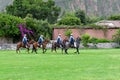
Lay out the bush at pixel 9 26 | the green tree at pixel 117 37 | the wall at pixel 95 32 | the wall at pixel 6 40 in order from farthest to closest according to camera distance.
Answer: the wall at pixel 95 32 < the wall at pixel 6 40 < the green tree at pixel 117 37 < the bush at pixel 9 26

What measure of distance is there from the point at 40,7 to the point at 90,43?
1497 inches

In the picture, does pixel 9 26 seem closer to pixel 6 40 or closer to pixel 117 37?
pixel 6 40

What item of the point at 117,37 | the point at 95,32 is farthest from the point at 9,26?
the point at 117,37

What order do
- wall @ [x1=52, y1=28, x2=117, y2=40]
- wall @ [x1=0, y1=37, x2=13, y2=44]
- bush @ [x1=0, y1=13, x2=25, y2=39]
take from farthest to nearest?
wall @ [x1=52, y1=28, x2=117, y2=40] < wall @ [x1=0, y1=37, x2=13, y2=44] < bush @ [x1=0, y1=13, x2=25, y2=39]

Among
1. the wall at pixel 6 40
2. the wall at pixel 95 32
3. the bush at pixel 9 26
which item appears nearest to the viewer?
the bush at pixel 9 26

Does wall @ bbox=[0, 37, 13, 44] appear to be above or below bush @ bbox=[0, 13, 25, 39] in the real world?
below

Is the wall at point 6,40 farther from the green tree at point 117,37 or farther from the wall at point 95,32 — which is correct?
the green tree at point 117,37

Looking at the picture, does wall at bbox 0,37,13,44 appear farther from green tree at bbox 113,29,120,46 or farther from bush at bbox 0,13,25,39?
green tree at bbox 113,29,120,46

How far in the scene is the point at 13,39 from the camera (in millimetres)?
69125

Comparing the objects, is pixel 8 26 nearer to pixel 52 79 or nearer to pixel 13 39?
pixel 13 39

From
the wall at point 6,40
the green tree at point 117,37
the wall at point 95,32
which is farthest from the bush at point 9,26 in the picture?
the green tree at point 117,37

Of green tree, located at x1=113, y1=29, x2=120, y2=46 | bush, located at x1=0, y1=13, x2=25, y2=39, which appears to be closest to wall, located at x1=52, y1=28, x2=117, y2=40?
green tree, located at x1=113, y1=29, x2=120, y2=46

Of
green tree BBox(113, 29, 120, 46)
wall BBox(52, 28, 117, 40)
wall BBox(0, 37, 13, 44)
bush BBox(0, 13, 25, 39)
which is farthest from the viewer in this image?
wall BBox(52, 28, 117, 40)

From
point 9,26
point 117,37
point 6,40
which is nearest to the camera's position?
point 9,26
